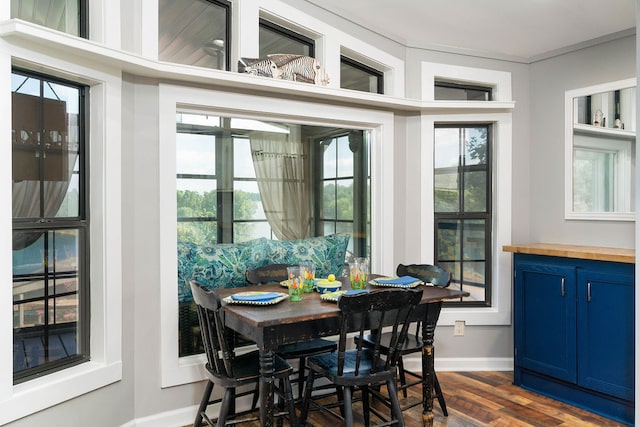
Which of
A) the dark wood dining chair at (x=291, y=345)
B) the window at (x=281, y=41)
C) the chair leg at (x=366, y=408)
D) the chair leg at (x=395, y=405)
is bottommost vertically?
the chair leg at (x=366, y=408)

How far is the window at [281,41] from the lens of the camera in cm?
326

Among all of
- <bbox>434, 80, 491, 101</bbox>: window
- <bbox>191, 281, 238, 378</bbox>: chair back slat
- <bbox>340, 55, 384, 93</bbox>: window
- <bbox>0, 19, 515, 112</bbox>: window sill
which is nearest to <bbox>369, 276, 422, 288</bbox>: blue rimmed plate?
<bbox>191, 281, 238, 378</bbox>: chair back slat

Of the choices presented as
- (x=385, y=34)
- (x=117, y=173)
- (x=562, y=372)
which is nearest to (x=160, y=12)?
(x=117, y=173)

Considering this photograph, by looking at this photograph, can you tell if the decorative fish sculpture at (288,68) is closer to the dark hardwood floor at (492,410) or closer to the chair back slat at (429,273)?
the chair back slat at (429,273)

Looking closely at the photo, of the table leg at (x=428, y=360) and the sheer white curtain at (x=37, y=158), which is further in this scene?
→ the table leg at (x=428, y=360)

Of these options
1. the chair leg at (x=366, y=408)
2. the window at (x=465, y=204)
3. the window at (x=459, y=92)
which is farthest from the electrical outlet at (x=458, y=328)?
the window at (x=459, y=92)

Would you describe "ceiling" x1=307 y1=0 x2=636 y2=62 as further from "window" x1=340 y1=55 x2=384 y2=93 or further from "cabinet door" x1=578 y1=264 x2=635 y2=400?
"cabinet door" x1=578 y1=264 x2=635 y2=400

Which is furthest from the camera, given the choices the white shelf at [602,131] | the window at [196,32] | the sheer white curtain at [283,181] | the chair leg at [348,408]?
the white shelf at [602,131]

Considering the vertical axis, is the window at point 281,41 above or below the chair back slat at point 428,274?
above

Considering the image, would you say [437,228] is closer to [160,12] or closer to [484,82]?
[484,82]

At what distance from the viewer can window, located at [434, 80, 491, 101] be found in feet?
13.4

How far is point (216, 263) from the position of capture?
3039mm

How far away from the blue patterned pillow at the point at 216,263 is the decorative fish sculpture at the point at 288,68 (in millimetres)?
1115

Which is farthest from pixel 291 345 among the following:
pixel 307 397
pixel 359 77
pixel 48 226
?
pixel 359 77
